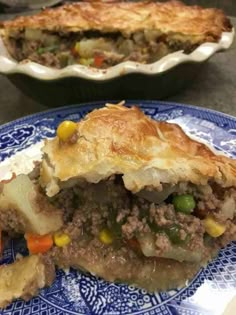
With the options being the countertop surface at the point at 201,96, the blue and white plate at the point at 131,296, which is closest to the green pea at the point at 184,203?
the blue and white plate at the point at 131,296

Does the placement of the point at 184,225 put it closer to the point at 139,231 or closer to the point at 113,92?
the point at 139,231

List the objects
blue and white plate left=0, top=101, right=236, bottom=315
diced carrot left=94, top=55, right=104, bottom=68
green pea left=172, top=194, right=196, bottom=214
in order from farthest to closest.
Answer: diced carrot left=94, top=55, right=104, bottom=68
green pea left=172, top=194, right=196, bottom=214
blue and white plate left=0, top=101, right=236, bottom=315

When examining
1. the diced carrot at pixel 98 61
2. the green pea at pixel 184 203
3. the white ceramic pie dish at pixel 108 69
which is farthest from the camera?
the diced carrot at pixel 98 61

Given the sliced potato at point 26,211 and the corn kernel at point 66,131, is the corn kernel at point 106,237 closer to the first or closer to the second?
the sliced potato at point 26,211

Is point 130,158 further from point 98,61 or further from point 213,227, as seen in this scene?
point 98,61

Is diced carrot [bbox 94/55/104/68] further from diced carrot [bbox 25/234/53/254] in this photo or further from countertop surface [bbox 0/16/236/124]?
diced carrot [bbox 25/234/53/254]

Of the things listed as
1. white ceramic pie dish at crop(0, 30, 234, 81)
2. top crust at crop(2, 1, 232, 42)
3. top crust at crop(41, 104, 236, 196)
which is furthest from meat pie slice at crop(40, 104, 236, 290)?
top crust at crop(2, 1, 232, 42)

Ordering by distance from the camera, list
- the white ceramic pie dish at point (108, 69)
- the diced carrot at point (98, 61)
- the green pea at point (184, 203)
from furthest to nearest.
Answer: the diced carrot at point (98, 61) < the white ceramic pie dish at point (108, 69) < the green pea at point (184, 203)
